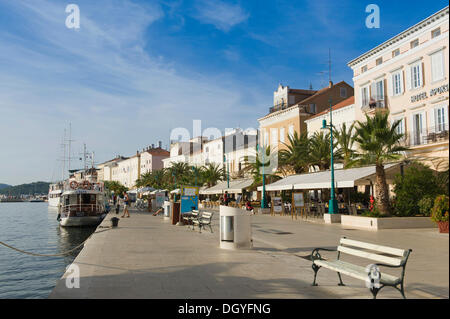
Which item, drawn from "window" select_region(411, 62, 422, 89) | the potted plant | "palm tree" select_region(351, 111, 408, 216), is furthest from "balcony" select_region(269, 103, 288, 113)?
the potted plant

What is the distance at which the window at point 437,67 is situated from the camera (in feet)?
76.5

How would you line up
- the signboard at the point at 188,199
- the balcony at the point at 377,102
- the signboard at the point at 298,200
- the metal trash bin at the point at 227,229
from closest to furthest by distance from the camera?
the metal trash bin at the point at 227,229 < the signboard at the point at 188,199 < the signboard at the point at 298,200 < the balcony at the point at 377,102

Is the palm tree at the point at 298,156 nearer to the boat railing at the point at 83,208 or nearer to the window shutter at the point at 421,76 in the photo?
the window shutter at the point at 421,76

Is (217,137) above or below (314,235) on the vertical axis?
above

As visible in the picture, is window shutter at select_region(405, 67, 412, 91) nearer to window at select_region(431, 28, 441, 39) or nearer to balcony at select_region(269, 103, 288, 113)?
window at select_region(431, 28, 441, 39)

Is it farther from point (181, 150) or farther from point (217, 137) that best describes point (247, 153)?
point (181, 150)

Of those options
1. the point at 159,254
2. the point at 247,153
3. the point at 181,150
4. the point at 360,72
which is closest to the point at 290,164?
the point at 360,72

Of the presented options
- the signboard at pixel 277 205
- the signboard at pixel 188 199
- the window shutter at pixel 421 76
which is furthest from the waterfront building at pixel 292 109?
the signboard at pixel 188 199

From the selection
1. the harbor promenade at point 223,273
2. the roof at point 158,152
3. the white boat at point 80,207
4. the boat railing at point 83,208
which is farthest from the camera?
the roof at point 158,152

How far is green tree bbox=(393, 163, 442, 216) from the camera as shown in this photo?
60.3 feet

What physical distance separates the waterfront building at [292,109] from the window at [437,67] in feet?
61.9

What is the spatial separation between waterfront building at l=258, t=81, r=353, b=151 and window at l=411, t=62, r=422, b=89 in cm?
1692
